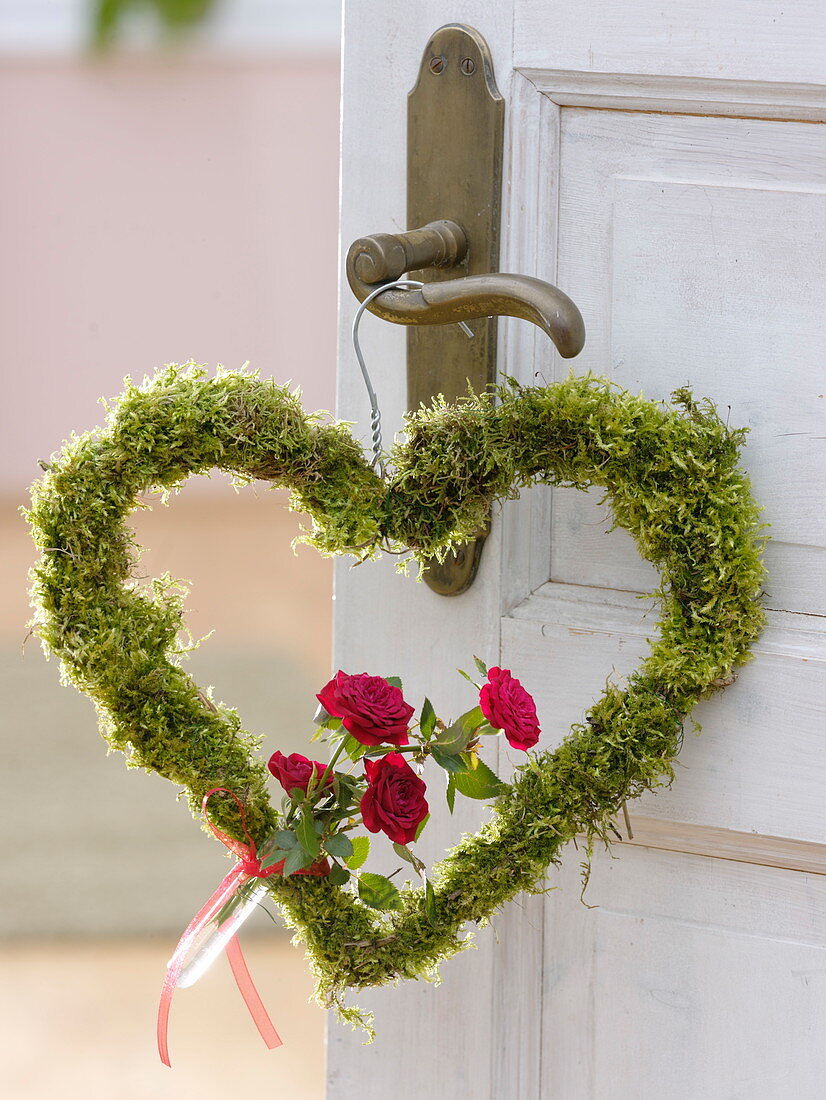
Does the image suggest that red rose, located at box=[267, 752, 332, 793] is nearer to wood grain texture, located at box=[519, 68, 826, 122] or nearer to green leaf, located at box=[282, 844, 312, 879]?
green leaf, located at box=[282, 844, 312, 879]

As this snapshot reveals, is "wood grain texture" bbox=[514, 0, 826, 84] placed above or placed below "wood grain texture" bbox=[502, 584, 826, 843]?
above

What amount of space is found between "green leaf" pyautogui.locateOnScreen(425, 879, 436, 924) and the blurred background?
127cm

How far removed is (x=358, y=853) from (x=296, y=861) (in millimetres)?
37

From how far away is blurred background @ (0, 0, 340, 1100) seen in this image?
1896mm

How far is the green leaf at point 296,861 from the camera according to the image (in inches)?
20.9

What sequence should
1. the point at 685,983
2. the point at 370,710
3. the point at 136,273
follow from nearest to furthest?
the point at 370,710
the point at 685,983
the point at 136,273

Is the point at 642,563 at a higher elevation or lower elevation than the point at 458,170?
lower

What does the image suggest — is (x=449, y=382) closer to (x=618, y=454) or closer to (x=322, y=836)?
(x=618, y=454)

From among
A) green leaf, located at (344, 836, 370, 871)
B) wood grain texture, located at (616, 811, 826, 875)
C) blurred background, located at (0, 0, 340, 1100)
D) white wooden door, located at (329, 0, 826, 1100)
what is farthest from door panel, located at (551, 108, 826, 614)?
blurred background, located at (0, 0, 340, 1100)

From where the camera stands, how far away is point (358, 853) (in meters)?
0.56

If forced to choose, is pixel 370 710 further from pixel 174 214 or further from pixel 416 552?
pixel 174 214

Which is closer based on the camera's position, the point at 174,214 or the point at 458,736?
the point at 458,736

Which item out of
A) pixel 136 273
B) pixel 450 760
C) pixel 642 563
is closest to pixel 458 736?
pixel 450 760

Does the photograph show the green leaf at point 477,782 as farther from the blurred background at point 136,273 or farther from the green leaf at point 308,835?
the blurred background at point 136,273
